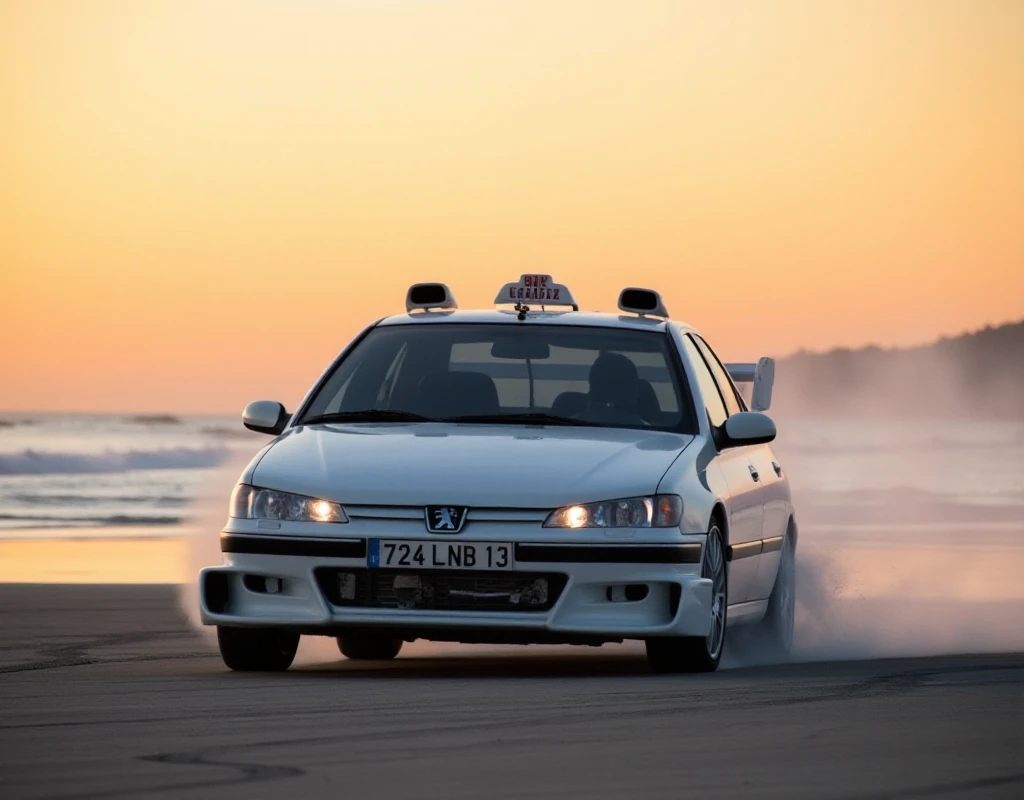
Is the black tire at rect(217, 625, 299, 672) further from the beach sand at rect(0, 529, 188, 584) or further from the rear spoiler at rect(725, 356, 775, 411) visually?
the beach sand at rect(0, 529, 188, 584)

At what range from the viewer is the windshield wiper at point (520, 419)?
34.4ft

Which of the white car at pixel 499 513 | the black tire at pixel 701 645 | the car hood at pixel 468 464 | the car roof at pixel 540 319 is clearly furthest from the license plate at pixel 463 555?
the car roof at pixel 540 319

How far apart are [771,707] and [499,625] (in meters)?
1.57

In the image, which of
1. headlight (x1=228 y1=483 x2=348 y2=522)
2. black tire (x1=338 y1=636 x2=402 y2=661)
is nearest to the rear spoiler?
black tire (x1=338 y1=636 x2=402 y2=661)

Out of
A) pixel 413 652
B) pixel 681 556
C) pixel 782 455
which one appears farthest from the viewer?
pixel 782 455

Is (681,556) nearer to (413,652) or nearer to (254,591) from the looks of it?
(254,591)

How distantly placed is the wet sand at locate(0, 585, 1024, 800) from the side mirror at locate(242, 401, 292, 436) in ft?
3.68

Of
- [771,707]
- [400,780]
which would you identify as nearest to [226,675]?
Answer: [771,707]

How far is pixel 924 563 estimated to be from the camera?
19.8 meters

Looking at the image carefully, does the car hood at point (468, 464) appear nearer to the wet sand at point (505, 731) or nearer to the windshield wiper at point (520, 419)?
the windshield wiper at point (520, 419)

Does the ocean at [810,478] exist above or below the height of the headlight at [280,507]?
below

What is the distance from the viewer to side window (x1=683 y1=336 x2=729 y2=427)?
11.1 metres

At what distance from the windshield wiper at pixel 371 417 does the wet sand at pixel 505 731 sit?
1128 mm

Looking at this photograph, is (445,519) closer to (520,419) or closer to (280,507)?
(280,507)
